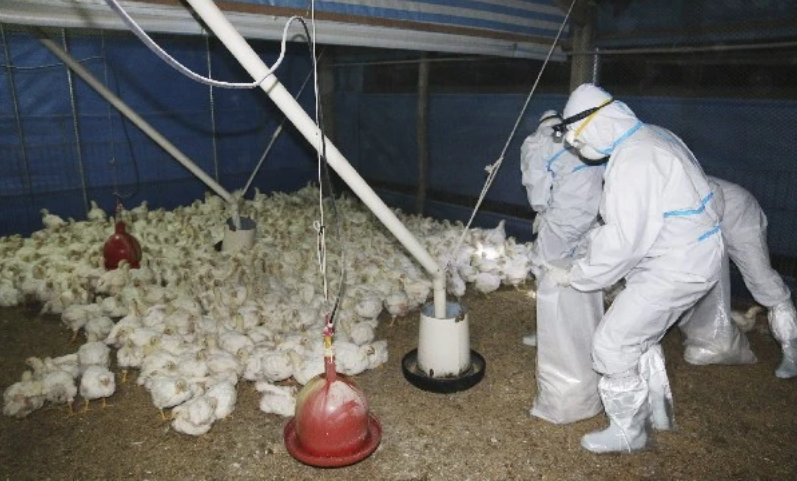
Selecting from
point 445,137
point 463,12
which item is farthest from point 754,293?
point 445,137

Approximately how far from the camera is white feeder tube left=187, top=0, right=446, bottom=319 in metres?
2.95

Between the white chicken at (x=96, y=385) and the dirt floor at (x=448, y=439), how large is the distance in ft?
0.43

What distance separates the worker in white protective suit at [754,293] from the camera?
451cm

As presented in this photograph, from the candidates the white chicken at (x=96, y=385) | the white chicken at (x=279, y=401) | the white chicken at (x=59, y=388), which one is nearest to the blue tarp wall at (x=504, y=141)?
the white chicken at (x=279, y=401)

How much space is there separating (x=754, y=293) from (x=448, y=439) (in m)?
3.00

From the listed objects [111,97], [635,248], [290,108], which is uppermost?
[111,97]

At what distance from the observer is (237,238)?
7082mm

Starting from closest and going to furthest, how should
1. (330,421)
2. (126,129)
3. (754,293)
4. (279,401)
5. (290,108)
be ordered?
(330,421)
(290,108)
(279,401)
(754,293)
(126,129)

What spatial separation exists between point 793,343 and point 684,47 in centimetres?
330

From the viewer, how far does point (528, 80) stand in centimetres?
794

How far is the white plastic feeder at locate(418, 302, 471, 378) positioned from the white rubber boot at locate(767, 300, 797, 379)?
265 cm

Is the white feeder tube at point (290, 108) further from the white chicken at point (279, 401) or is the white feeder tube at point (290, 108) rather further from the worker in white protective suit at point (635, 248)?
the white chicken at point (279, 401)

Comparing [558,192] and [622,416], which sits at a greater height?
[558,192]

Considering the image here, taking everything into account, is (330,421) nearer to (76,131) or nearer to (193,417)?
(193,417)
